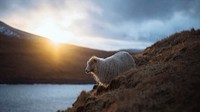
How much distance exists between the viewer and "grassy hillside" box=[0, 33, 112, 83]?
88.6 m

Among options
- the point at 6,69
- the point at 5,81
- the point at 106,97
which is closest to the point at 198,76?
the point at 106,97

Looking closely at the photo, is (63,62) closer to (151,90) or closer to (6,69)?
(6,69)

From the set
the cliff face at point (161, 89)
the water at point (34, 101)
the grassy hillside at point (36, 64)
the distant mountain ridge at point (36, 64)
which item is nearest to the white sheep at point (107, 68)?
the cliff face at point (161, 89)

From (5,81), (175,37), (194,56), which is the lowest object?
(5,81)

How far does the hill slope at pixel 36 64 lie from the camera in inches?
3487

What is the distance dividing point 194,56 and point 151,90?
311 centimetres

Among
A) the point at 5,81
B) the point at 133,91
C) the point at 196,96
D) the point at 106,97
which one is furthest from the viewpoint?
the point at 5,81

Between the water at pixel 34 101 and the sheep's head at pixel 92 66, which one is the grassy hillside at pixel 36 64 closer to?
the water at pixel 34 101

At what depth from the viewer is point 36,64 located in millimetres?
101438

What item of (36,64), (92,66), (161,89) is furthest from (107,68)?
(36,64)

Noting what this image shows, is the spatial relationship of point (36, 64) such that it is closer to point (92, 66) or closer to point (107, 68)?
point (92, 66)

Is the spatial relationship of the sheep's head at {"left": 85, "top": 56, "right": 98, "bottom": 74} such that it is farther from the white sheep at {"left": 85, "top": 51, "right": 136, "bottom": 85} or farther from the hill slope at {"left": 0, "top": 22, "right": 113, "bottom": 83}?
the hill slope at {"left": 0, "top": 22, "right": 113, "bottom": 83}

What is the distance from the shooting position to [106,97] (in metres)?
10.4

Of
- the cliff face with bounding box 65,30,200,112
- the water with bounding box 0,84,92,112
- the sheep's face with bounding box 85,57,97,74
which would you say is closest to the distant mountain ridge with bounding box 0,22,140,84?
the water with bounding box 0,84,92,112
